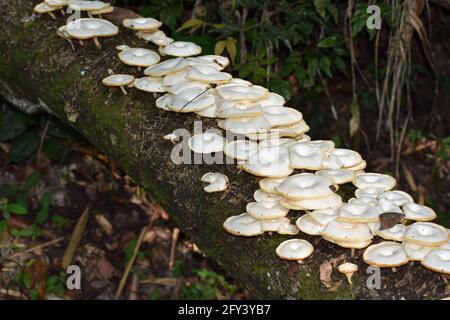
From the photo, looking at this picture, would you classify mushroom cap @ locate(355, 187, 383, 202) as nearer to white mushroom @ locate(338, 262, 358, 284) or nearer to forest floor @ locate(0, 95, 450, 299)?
white mushroom @ locate(338, 262, 358, 284)

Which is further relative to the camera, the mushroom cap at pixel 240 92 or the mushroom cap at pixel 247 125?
the mushroom cap at pixel 240 92

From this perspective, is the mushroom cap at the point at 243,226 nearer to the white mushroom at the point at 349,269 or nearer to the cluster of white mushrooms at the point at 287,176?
the cluster of white mushrooms at the point at 287,176

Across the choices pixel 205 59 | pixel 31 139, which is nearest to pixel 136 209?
pixel 31 139

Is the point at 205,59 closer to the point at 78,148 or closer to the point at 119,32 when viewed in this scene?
the point at 119,32

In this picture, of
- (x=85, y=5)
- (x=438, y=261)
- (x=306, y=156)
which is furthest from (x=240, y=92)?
(x=85, y=5)

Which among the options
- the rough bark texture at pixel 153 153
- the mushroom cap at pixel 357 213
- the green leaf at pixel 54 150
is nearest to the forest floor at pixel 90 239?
the green leaf at pixel 54 150

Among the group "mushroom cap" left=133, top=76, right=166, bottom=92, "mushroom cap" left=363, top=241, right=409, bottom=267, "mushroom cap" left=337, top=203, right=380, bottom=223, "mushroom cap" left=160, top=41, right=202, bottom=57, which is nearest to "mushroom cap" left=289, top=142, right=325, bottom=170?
"mushroom cap" left=337, top=203, right=380, bottom=223
